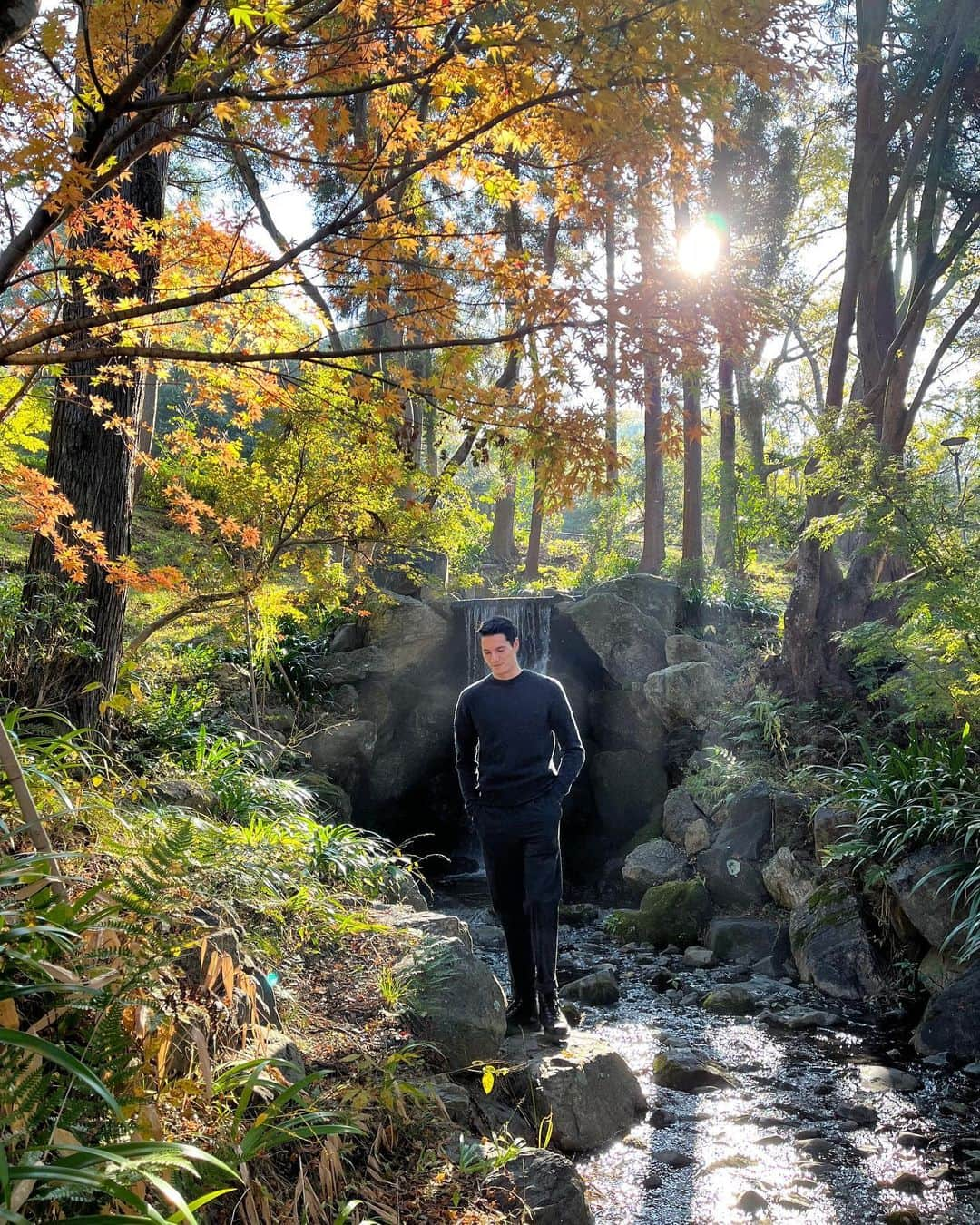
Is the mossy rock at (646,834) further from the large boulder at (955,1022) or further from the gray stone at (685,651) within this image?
the large boulder at (955,1022)

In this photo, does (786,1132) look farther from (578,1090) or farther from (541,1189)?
(541,1189)

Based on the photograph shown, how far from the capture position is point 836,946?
6254 mm

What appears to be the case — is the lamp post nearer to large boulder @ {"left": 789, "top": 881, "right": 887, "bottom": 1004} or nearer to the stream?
large boulder @ {"left": 789, "top": 881, "right": 887, "bottom": 1004}

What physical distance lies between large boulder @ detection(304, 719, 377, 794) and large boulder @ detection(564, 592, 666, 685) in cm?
321

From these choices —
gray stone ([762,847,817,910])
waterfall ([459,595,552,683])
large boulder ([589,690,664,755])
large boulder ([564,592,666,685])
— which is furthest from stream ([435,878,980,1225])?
waterfall ([459,595,552,683])

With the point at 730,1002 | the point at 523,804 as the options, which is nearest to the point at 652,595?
the point at 730,1002

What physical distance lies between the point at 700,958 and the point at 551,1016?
3.18 meters

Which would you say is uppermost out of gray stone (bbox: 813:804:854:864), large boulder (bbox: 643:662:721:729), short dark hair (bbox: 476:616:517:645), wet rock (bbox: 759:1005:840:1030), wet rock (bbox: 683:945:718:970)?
short dark hair (bbox: 476:616:517:645)

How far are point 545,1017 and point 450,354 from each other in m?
2.99

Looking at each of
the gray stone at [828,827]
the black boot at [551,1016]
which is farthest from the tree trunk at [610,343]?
the gray stone at [828,827]

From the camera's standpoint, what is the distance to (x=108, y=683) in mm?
5574

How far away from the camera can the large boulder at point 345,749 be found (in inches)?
386

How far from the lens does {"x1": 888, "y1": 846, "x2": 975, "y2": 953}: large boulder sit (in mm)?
5586

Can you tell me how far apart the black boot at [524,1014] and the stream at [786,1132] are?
0.59 m
